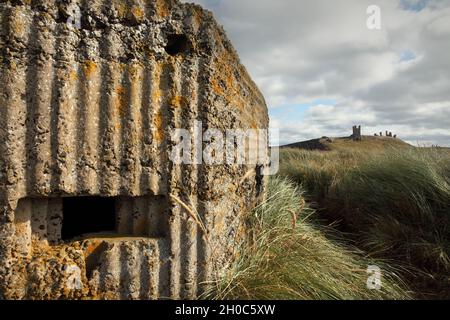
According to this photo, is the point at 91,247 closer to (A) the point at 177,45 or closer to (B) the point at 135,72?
(B) the point at 135,72

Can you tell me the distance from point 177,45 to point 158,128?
21.0 inches

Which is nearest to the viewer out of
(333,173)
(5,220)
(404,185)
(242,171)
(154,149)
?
(5,220)

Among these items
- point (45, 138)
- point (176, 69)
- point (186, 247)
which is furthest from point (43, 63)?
point (186, 247)

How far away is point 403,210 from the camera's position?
15.0 feet

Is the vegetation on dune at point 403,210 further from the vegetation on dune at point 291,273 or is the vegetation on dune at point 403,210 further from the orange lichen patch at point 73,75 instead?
Result: the orange lichen patch at point 73,75

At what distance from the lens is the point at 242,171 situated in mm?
2658

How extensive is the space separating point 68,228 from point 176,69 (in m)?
1.56

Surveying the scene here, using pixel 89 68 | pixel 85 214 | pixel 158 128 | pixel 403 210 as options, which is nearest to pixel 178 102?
pixel 158 128

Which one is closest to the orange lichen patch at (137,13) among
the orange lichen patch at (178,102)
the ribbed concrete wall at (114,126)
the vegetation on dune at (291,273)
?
the ribbed concrete wall at (114,126)

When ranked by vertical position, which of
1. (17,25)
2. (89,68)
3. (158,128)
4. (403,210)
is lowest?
(403,210)

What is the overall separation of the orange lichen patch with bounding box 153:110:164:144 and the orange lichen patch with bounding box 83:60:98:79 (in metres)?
0.40

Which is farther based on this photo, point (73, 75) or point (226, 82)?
point (226, 82)
